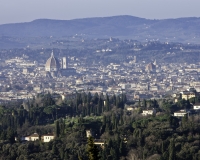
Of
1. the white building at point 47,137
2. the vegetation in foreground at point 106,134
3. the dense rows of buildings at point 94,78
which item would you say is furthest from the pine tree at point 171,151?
the dense rows of buildings at point 94,78

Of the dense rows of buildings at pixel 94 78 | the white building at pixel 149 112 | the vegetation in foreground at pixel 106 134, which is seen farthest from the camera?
the dense rows of buildings at pixel 94 78

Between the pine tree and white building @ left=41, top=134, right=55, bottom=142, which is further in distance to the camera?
white building @ left=41, top=134, right=55, bottom=142

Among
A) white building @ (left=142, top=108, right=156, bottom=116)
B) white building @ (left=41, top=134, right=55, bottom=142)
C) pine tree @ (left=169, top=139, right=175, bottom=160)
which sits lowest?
white building @ (left=142, top=108, right=156, bottom=116)

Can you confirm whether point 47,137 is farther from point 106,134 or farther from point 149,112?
point 149,112

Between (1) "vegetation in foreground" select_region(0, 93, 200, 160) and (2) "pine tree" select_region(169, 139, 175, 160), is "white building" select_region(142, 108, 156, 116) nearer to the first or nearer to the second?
(1) "vegetation in foreground" select_region(0, 93, 200, 160)

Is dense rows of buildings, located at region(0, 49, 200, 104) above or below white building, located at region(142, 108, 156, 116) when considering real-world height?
below

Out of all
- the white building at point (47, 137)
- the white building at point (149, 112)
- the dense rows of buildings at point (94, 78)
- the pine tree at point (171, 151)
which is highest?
the pine tree at point (171, 151)

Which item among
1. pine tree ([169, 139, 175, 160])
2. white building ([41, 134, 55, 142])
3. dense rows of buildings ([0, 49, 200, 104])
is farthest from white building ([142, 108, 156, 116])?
dense rows of buildings ([0, 49, 200, 104])

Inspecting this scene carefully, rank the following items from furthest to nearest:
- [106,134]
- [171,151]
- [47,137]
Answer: [47,137], [106,134], [171,151]

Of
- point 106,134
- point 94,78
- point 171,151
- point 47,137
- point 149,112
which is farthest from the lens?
point 94,78

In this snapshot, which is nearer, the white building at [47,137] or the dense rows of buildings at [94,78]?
the white building at [47,137]

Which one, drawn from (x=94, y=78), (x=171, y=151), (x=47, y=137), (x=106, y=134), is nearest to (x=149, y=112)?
(x=106, y=134)

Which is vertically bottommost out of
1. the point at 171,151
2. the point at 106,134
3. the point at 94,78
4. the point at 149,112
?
the point at 94,78

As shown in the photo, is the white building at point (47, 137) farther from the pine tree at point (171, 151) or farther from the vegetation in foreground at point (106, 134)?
the pine tree at point (171, 151)
